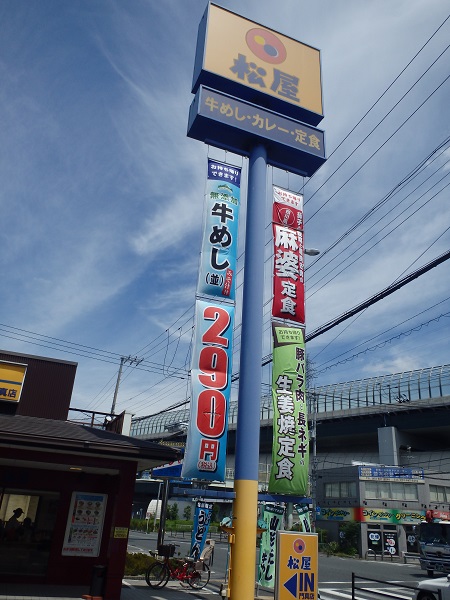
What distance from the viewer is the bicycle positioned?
16.3m

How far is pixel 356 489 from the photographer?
43.4 metres

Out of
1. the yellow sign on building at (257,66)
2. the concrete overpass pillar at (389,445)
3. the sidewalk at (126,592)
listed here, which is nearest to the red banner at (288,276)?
the yellow sign on building at (257,66)

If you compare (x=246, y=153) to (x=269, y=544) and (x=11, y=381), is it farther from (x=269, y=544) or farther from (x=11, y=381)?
(x=269, y=544)

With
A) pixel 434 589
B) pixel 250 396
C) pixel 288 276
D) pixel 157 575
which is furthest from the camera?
pixel 157 575

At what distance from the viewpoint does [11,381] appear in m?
15.5

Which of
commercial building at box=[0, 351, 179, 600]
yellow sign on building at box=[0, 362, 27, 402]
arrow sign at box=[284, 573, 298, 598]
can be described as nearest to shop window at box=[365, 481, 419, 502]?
commercial building at box=[0, 351, 179, 600]

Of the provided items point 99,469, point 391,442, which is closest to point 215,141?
point 99,469

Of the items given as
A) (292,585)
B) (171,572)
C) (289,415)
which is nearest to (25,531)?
(171,572)

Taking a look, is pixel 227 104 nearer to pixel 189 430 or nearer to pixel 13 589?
pixel 189 430

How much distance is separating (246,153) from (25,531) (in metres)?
12.8

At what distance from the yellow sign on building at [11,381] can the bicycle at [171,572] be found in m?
7.26

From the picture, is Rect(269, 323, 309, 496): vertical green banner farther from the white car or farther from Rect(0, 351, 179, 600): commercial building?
the white car

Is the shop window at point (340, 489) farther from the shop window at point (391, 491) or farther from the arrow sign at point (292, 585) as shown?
the arrow sign at point (292, 585)

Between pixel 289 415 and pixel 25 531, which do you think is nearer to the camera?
pixel 289 415
